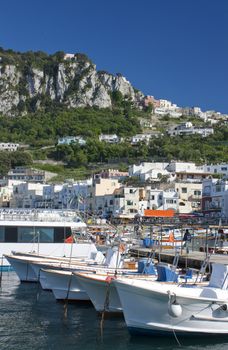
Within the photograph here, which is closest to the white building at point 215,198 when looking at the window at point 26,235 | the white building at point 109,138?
the window at point 26,235

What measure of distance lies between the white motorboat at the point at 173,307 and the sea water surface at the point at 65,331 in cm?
39

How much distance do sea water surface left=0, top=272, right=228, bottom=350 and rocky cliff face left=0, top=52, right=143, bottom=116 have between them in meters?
163

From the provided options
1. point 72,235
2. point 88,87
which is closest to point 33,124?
point 88,87

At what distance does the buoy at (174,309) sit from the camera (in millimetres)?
16078

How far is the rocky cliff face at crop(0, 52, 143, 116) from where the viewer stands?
7175 inches

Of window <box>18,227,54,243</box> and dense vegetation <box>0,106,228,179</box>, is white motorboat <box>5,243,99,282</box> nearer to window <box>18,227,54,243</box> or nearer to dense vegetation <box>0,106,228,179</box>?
window <box>18,227,54,243</box>

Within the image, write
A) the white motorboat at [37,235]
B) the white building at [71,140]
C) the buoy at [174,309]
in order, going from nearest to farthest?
1. the buoy at [174,309]
2. the white motorboat at [37,235]
3. the white building at [71,140]

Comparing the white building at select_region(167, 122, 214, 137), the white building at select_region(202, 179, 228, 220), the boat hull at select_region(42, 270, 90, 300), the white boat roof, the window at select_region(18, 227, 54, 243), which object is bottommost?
the boat hull at select_region(42, 270, 90, 300)

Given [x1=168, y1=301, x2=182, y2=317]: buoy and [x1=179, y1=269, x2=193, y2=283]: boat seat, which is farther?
[x1=179, y1=269, x2=193, y2=283]: boat seat

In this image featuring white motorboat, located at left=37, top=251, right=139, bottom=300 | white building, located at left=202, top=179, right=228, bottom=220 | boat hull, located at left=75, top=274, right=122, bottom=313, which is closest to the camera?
boat hull, located at left=75, top=274, right=122, bottom=313

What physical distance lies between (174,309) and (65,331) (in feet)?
14.9

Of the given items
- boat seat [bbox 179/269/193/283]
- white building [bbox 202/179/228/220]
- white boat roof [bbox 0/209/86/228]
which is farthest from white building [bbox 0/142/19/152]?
boat seat [bbox 179/269/193/283]

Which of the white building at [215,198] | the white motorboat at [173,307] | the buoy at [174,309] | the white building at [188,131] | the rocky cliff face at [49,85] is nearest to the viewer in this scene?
the buoy at [174,309]

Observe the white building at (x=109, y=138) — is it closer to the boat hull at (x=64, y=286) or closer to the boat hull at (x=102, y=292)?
the boat hull at (x=64, y=286)
